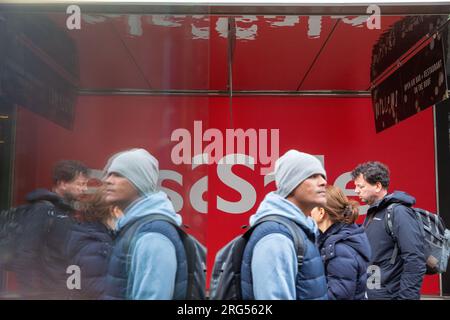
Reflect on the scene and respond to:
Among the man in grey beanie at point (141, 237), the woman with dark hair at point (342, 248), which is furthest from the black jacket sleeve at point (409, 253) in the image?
the man in grey beanie at point (141, 237)

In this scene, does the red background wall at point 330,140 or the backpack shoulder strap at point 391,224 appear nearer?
the backpack shoulder strap at point 391,224

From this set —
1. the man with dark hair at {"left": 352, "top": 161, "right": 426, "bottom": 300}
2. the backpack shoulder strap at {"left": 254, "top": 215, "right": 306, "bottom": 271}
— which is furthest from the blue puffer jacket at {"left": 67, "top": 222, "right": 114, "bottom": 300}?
the man with dark hair at {"left": 352, "top": 161, "right": 426, "bottom": 300}

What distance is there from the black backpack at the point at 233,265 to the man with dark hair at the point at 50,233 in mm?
751

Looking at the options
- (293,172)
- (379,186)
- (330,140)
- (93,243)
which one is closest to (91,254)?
(93,243)

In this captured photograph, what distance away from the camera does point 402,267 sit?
3.31 meters

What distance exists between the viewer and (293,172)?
110 inches

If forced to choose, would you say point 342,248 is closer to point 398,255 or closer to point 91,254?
point 398,255

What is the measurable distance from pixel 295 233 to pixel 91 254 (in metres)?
1.01

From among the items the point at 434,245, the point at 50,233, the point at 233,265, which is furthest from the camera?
the point at 434,245

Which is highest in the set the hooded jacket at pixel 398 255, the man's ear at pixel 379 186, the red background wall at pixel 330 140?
the red background wall at pixel 330 140

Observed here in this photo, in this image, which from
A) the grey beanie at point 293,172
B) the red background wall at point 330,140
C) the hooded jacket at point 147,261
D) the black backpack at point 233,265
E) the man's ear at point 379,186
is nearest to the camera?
the hooded jacket at point 147,261

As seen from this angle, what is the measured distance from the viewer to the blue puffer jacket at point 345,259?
280 centimetres

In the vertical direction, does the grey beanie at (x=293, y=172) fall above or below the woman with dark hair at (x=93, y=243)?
above

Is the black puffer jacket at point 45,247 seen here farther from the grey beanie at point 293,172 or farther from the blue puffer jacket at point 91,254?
the grey beanie at point 293,172
